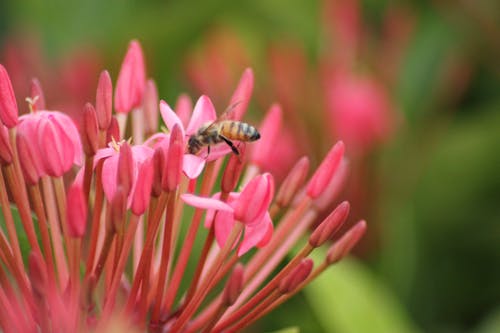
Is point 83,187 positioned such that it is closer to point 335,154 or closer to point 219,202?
point 219,202

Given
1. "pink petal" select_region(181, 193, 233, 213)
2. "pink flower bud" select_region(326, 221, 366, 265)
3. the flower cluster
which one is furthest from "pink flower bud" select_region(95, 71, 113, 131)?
"pink flower bud" select_region(326, 221, 366, 265)

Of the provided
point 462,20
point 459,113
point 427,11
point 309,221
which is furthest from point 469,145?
point 309,221

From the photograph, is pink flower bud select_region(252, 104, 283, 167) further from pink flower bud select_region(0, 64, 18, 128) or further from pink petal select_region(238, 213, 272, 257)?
pink flower bud select_region(0, 64, 18, 128)

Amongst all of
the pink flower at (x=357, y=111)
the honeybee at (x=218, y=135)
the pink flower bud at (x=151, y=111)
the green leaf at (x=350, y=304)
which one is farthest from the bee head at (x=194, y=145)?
the pink flower at (x=357, y=111)

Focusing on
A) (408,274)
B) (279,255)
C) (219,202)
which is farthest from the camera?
(408,274)

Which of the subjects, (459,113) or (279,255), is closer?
(279,255)

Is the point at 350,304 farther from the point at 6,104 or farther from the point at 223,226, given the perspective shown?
the point at 6,104

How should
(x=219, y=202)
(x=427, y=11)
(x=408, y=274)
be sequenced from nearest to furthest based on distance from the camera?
1. (x=219, y=202)
2. (x=408, y=274)
3. (x=427, y=11)
